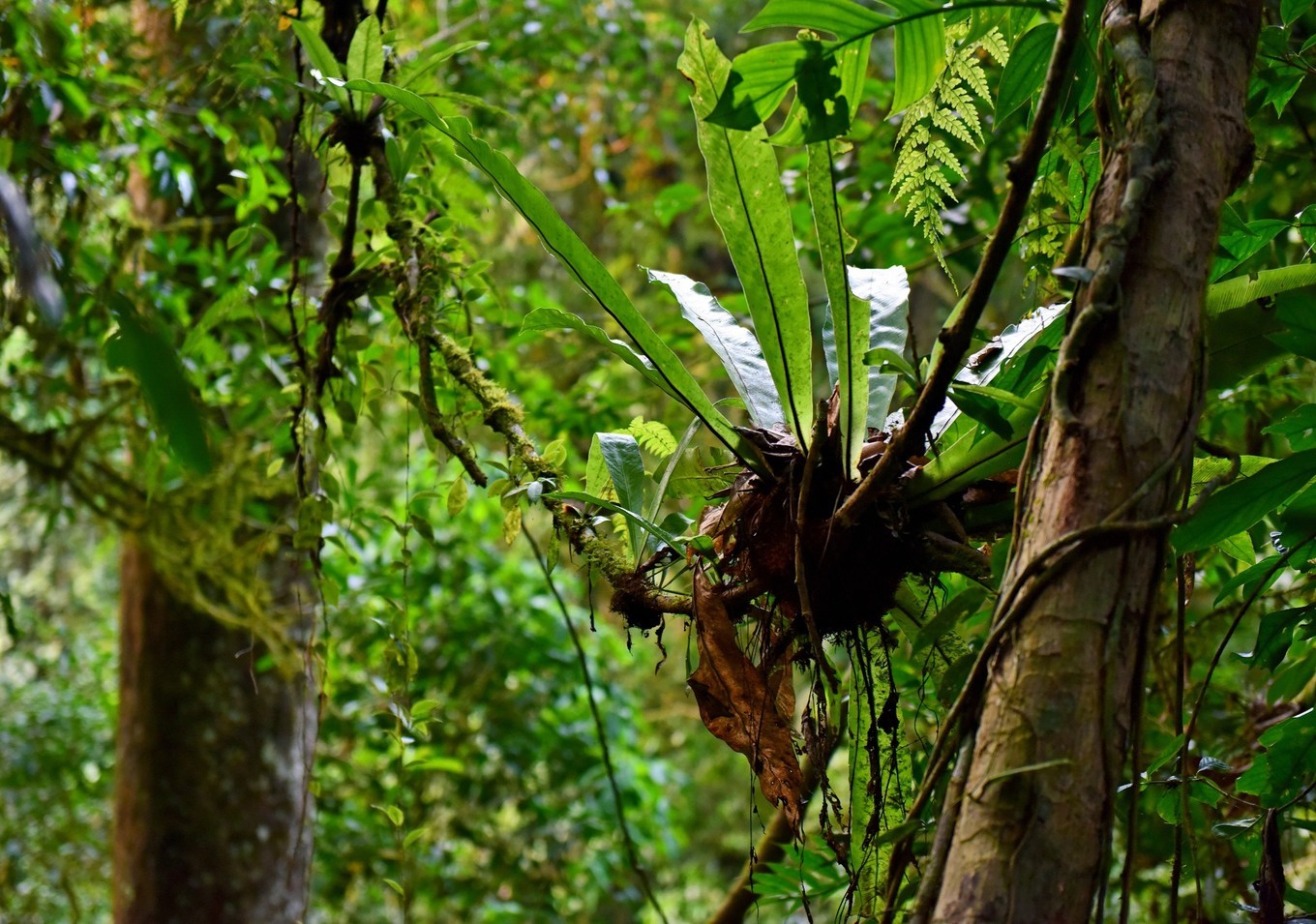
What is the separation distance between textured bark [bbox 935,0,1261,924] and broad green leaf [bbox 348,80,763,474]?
314 mm

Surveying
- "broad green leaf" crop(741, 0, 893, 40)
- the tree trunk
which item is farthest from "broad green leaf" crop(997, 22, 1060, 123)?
the tree trunk

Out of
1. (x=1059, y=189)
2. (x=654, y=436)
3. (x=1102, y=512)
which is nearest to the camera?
(x=1102, y=512)

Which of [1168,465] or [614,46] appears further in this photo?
[614,46]

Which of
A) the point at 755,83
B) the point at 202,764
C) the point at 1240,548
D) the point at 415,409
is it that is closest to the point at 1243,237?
the point at 1240,548

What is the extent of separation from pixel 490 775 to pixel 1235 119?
301 cm

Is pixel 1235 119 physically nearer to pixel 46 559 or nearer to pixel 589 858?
pixel 589 858

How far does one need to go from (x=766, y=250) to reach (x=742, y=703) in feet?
1.21

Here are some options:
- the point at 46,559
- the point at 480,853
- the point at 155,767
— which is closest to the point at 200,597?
the point at 155,767

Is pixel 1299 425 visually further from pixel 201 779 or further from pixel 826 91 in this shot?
pixel 201 779

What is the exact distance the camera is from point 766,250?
826 millimetres

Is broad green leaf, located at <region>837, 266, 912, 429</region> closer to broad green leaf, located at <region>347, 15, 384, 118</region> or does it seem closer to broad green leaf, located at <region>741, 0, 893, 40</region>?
broad green leaf, located at <region>741, 0, 893, 40</region>

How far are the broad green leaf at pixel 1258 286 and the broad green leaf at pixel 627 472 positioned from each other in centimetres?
46

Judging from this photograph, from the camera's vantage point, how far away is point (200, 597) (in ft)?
7.07

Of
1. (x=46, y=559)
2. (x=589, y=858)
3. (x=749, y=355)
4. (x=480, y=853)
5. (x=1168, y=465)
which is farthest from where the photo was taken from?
(x=46, y=559)
